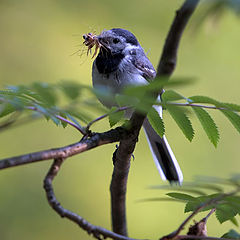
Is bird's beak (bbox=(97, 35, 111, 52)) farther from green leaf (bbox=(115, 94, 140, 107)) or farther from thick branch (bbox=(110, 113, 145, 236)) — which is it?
green leaf (bbox=(115, 94, 140, 107))

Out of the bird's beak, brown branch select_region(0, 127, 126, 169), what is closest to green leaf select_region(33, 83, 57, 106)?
brown branch select_region(0, 127, 126, 169)

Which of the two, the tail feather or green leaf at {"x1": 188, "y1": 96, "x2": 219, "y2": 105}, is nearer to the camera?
green leaf at {"x1": 188, "y1": 96, "x2": 219, "y2": 105}

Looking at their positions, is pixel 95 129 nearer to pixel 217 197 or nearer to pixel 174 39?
pixel 217 197

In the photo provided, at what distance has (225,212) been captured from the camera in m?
1.64

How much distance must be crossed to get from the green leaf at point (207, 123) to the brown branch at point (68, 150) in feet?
1.01

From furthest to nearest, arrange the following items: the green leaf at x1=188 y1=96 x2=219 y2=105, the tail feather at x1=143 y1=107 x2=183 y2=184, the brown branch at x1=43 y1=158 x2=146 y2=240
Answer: the tail feather at x1=143 y1=107 x2=183 y2=184 < the green leaf at x1=188 y1=96 x2=219 y2=105 < the brown branch at x1=43 y1=158 x2=146 y2=240

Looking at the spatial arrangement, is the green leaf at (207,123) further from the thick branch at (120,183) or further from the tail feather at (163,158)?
the tail feather at (163,158)

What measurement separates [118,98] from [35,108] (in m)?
0.26

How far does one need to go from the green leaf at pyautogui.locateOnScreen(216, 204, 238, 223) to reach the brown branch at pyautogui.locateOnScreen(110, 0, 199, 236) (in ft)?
1.36

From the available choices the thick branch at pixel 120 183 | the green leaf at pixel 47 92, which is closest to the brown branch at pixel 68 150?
the green leaf at pixel 47 92

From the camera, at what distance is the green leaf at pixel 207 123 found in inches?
73.5

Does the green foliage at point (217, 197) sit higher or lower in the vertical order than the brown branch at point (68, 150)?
lower

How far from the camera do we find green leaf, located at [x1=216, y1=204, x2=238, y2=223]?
1.60 m

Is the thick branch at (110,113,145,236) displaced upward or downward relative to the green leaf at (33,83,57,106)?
downward
